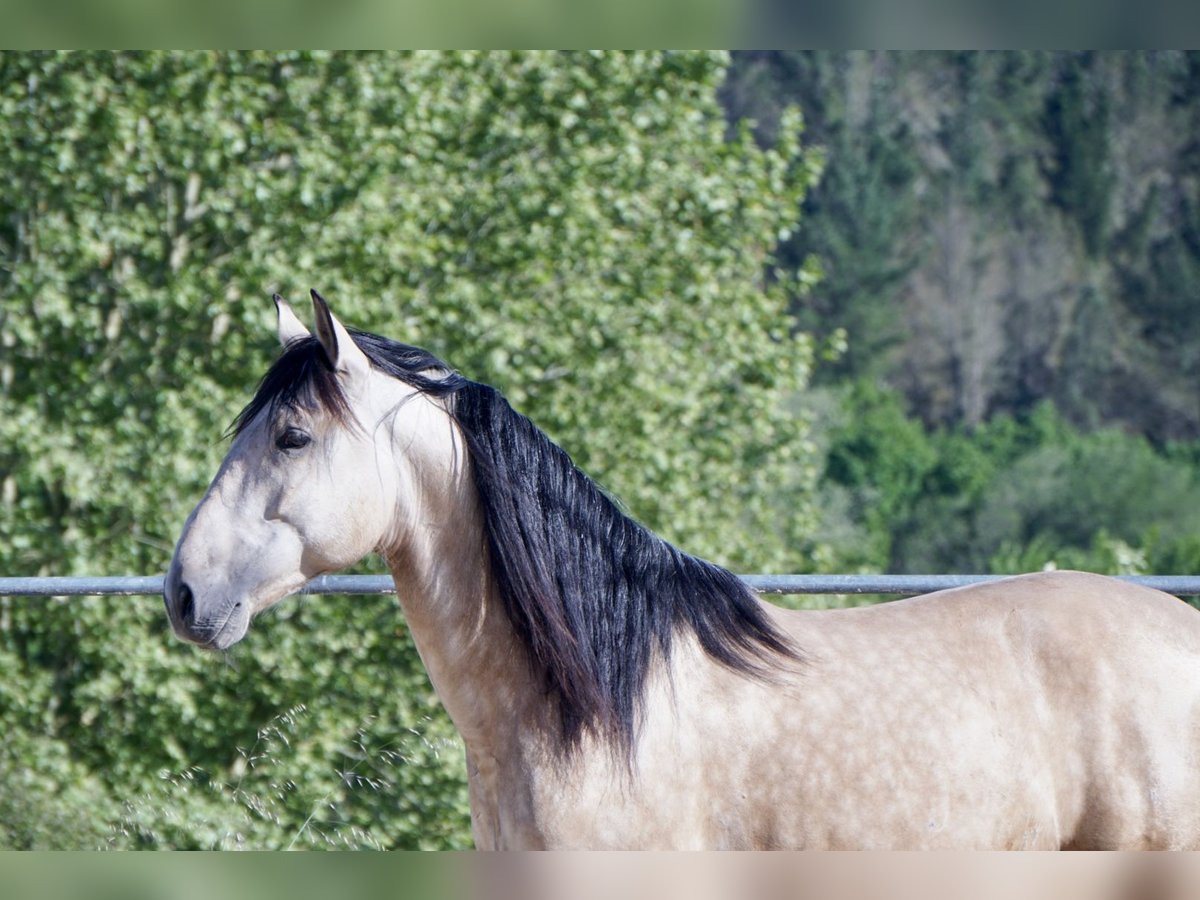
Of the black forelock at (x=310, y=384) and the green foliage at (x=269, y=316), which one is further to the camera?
the green foliage at (x=269, y=316)

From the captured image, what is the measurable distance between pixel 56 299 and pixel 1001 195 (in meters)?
46.3

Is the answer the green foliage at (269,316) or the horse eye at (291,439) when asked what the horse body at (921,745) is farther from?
the green foliage at (269,316)

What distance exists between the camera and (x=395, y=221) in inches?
360

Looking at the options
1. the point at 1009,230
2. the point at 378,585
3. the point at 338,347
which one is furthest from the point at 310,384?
the point at 1009,230

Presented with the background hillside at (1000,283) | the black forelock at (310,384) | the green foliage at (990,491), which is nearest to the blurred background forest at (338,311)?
the black forelock at (310,384)

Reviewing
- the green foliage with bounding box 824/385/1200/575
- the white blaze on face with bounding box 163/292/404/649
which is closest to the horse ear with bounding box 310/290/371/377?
the white blaze on face with bounding box 163/292/404/649

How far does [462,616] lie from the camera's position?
291cm

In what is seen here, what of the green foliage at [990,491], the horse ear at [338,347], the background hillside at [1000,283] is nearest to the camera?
the horse ear at [338,347]

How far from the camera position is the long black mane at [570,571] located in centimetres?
283

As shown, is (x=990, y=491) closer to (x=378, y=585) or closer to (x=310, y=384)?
(x=378, y=585)

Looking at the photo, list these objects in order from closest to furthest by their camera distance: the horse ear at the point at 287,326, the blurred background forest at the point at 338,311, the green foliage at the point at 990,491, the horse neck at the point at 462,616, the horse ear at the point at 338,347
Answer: the horse ear at the point at 338,347 → the horse neck at the point at 462,616 → the horse ear at the point at 287,326 → the blurred background forest at the point at 338,311 → the green foliage at the point at 990,491

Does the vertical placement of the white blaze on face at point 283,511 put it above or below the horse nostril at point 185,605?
above

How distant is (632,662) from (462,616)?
384 mm

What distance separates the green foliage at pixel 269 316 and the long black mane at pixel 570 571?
509 centimetres
